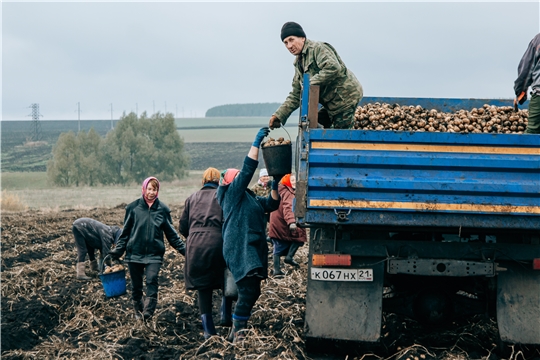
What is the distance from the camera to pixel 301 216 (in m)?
6.26

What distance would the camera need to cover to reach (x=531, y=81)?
7336mm

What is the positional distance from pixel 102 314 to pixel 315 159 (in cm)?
411

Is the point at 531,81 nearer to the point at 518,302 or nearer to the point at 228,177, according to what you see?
the point at 518,302

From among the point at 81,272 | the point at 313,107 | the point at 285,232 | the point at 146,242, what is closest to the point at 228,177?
the point at 313,107

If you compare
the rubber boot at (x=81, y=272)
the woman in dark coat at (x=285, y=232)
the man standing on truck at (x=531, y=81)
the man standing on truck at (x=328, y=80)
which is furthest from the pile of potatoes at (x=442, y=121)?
the rubber boot at (x=81, y=272)

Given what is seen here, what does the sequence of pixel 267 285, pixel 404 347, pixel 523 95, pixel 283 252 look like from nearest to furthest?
pixel 404 347 < pixel 523 95 < pixel 267 285 < pixel 283 252

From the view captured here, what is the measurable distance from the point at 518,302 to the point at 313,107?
2554mm

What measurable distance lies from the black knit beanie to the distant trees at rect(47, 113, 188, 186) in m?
59.5

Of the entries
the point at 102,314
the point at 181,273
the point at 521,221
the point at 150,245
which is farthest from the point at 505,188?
the point at 181,273

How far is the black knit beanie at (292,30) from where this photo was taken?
7.70 m

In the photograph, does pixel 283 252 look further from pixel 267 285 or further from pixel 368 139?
pixel 368 139

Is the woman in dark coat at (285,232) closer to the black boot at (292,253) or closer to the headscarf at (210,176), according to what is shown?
the black boot at (292,253)

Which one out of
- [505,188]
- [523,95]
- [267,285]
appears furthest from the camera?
[267,285]

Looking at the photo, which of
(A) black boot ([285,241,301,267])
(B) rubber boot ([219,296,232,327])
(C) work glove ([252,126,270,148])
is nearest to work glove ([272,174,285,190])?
(C) work glove ([252,126,270,148])
